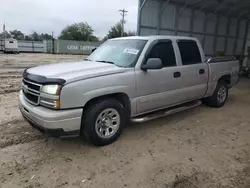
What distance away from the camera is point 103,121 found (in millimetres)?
3678

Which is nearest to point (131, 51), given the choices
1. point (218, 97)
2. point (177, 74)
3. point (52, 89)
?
point (177, 74)

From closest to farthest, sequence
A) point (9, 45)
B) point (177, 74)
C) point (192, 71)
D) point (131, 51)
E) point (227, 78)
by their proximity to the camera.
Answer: point (131, 51)
point (177, 74)
point (192, 71)
point (227, 78)
point (9, 45)

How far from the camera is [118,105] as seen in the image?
376 cm

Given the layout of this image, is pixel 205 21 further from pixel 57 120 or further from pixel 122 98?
pixel 57 120

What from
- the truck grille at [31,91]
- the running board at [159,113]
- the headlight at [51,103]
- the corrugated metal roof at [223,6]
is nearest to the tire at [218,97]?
the running board at [159,113]

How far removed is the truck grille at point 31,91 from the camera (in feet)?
10.9

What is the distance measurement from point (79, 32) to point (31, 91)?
6475 cm

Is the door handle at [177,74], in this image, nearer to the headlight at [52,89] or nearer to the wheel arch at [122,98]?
the wheel arch at [122,98]

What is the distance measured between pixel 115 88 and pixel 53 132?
3.87 ft

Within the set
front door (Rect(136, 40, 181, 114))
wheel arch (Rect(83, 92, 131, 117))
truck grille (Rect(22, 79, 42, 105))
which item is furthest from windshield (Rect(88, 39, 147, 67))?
truck grille (Rect(22, 79, 42, 105))

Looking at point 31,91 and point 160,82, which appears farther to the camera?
point 160,82

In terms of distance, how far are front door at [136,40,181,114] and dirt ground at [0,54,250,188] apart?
59 centimetres

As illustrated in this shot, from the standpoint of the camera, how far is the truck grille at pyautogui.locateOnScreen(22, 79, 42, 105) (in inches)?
131

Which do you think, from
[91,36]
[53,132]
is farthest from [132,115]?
[91,36]
